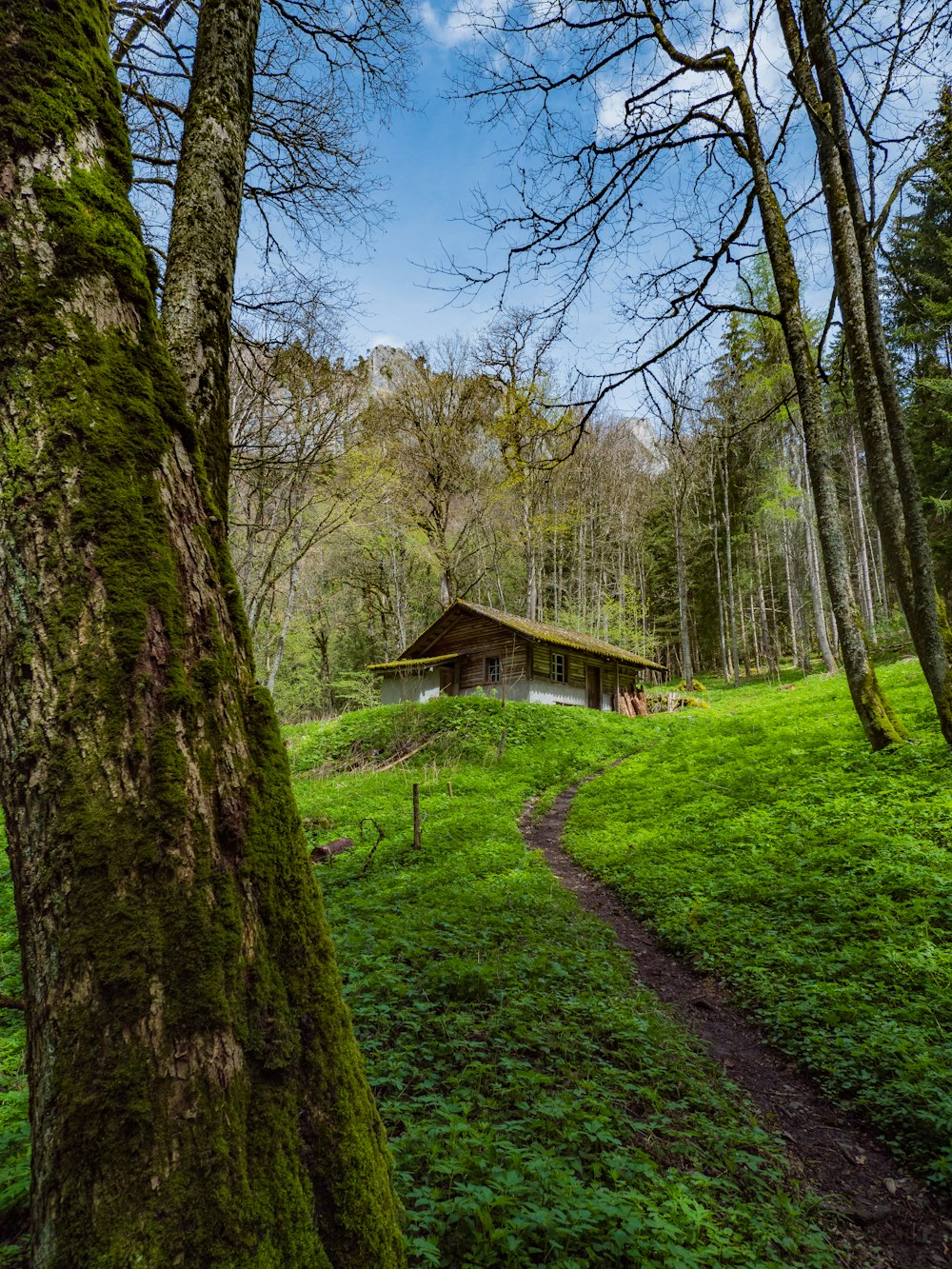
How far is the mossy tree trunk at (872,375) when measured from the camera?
6410mm

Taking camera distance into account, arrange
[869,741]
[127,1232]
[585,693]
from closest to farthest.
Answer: [127,1232] → [869,741] → [585,693]

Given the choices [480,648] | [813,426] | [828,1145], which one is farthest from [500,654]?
[828,1145]

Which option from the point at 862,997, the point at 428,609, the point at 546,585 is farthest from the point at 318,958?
the point at 546,585

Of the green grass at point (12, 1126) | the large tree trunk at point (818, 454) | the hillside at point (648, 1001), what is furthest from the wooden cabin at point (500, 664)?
the green grass at point (12, 1126)

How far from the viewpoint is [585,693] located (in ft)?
76.9

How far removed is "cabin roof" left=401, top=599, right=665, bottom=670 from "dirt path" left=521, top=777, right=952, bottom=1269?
1585 centimetres

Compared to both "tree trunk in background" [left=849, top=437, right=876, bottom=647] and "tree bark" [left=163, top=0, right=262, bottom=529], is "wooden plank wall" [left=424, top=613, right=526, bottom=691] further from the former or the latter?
"tree bark" [left=163, top=0, right=262, bottom=529]

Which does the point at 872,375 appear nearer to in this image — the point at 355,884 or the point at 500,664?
the point at 355,884

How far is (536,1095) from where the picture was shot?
9.30 feet

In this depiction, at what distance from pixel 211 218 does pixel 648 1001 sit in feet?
18.1

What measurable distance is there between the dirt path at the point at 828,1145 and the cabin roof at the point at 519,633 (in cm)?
1585

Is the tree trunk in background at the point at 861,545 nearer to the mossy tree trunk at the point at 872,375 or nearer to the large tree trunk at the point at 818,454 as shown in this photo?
the large tree trunk at the point at 818,454

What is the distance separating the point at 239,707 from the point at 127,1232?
1.06m

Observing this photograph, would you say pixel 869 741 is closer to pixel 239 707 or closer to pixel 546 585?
pixel 239 707
